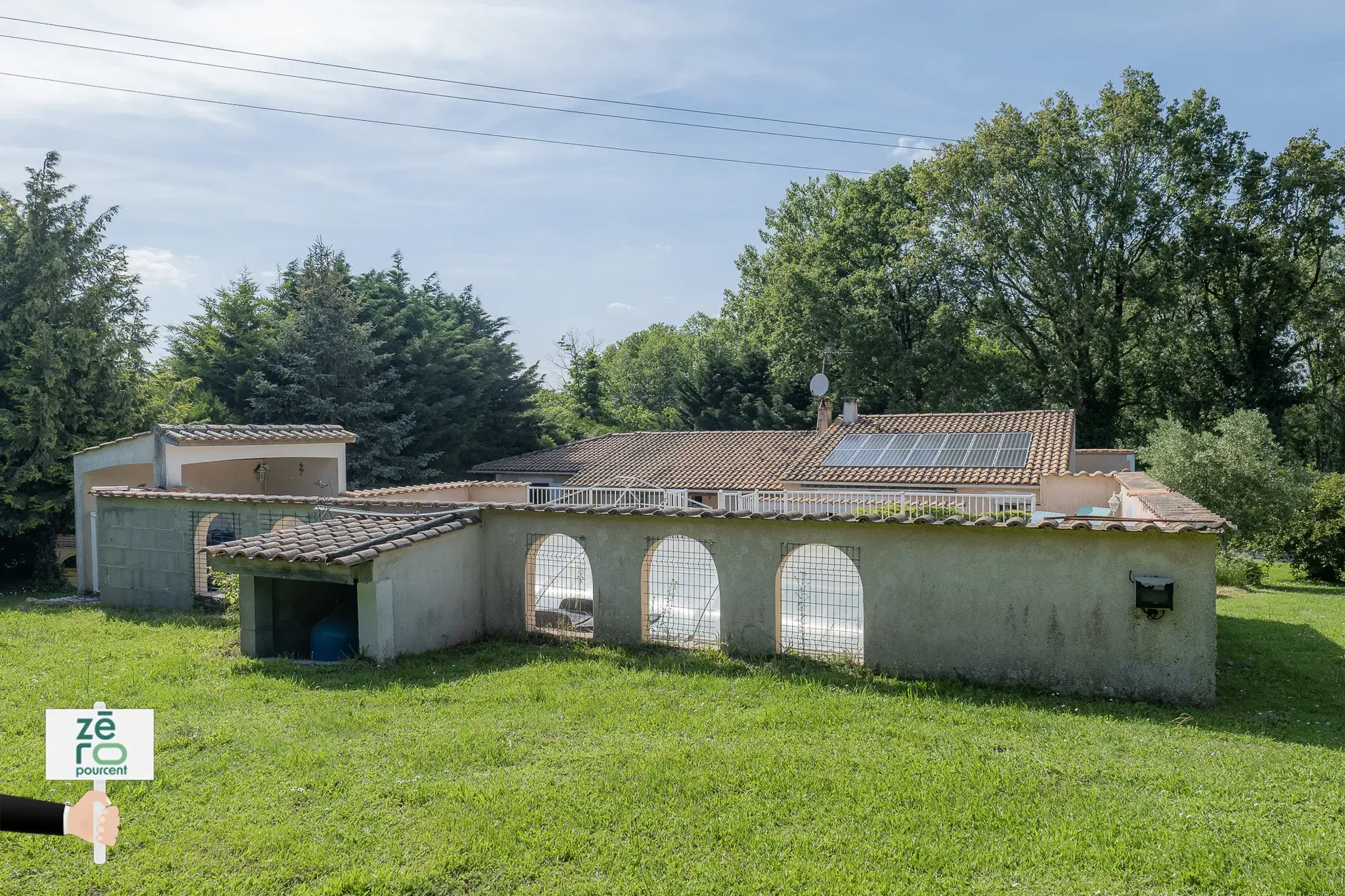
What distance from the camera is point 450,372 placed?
33000mm

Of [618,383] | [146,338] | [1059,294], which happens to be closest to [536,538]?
[146,338]

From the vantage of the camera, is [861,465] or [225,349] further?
[225,349]

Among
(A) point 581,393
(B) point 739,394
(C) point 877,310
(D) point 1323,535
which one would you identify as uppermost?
(C) point 877,310

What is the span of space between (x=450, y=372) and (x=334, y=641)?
22.7m

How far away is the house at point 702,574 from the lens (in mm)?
9281

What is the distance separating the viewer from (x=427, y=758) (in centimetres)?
714

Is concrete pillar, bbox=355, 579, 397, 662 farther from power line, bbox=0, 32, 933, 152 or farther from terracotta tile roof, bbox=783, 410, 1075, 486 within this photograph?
terracotta tile roof, bbox=783, 410, 1075, 486

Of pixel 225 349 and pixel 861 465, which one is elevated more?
pixel 225 349

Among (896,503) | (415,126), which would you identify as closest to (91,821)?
(896,503)

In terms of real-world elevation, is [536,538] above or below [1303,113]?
below

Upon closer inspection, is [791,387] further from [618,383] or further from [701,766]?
[701,766]

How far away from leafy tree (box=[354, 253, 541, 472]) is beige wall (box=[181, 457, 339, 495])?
368 inches

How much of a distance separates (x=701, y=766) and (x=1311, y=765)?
5192 mm

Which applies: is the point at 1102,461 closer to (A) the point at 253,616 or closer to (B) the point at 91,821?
(A) the point at 253,616
